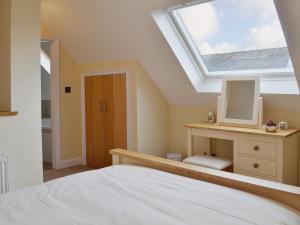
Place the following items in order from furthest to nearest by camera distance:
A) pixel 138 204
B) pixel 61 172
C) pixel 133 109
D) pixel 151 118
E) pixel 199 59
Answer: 1. pixel 61 172
2. pixel 151 118
3. pixel 133 109
4. pixel 199 59
5. pixel 138 204

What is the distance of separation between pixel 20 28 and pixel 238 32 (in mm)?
2012

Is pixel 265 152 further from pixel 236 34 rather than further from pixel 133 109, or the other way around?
pixel 133 109

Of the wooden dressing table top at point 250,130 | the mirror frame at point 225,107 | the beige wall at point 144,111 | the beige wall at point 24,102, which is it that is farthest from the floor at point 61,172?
the mirror frame at point 225,107

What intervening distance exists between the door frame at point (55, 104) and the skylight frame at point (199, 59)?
1.81 meters

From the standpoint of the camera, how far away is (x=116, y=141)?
3.93 meters

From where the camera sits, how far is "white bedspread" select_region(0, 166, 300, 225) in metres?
1.15

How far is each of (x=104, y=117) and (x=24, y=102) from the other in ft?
4.71

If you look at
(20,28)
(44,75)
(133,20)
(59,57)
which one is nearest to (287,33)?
(133,20)

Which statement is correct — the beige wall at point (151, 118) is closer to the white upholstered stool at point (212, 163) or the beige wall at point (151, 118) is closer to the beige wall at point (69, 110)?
the white upholstered stool at point (212, 163)

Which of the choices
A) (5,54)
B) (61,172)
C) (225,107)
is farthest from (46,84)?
(225,107)

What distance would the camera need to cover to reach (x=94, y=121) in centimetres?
415

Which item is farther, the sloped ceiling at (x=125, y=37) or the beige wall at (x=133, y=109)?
the beige wall at (x=133, y=109)

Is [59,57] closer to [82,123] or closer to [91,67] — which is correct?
[91,67]

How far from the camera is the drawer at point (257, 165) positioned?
8.64 feet
